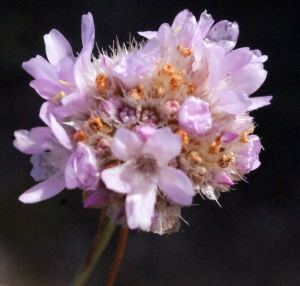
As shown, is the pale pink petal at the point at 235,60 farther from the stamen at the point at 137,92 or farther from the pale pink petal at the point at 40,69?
the pale pink petal at the point at 40,69

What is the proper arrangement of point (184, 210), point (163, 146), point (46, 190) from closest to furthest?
point (163, 146) → point (46, 190) → point (184, 210)

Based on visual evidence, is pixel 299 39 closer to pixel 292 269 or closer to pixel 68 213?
pixel 292 269

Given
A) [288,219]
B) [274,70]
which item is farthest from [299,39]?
[288,219]

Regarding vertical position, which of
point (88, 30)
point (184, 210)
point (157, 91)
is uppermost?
point (88, 30)

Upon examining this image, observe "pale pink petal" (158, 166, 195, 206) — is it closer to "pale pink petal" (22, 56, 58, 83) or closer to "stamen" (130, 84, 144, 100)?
"stamen" (130, 84, 144, 100)

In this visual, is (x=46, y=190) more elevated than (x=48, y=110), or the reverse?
(x=48, y=110)

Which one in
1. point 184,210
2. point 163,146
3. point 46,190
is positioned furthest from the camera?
point 184,210

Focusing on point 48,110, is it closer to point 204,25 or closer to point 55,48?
point 55,48

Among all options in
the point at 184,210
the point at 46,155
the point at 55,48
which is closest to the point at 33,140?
the point at 46,155
